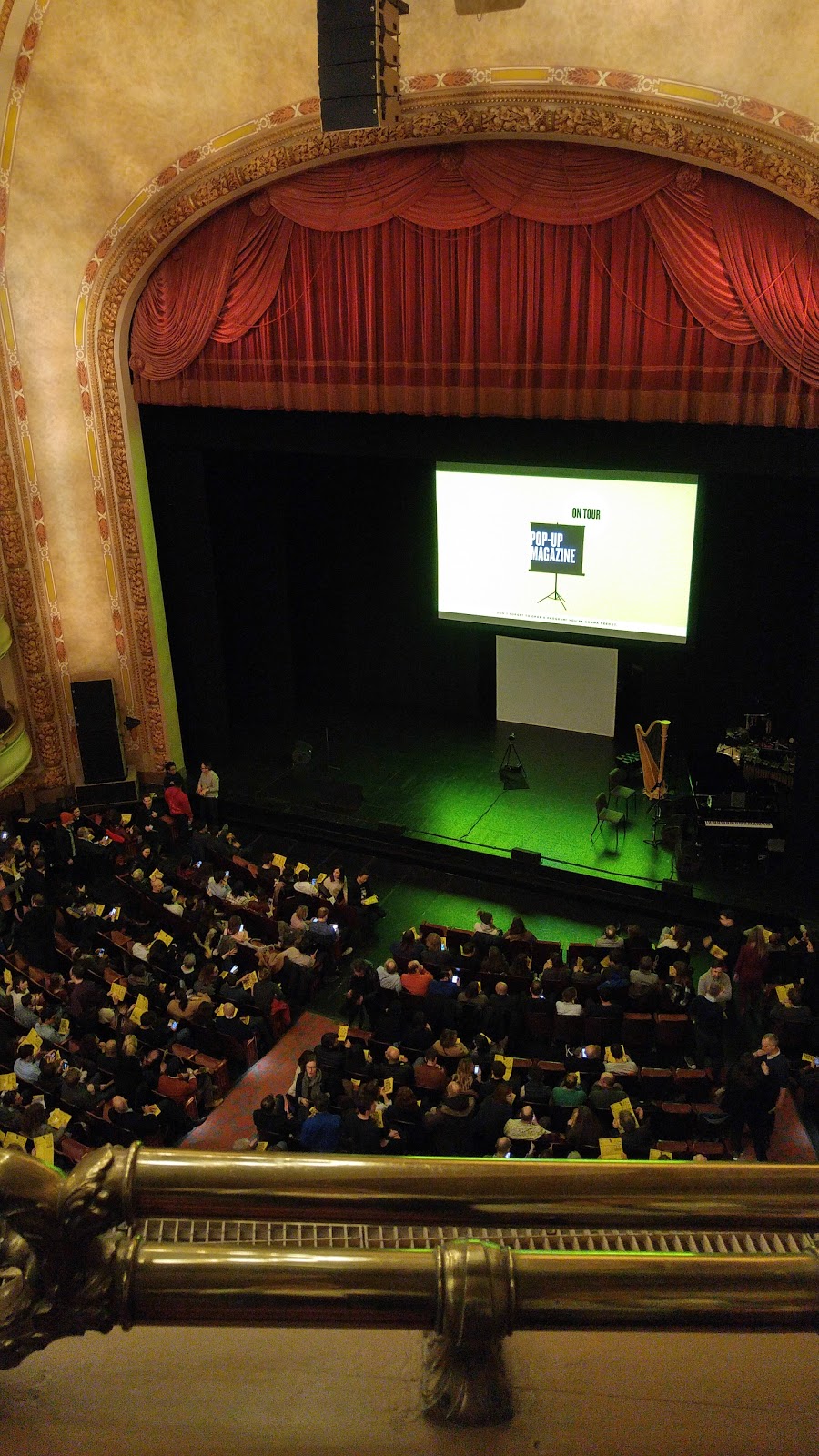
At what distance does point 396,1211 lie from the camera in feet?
5.01

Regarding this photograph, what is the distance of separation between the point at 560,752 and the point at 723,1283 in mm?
14122

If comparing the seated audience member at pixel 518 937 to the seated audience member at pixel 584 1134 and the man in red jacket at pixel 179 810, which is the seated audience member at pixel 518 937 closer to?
the seated audience member at pixel 584 1134

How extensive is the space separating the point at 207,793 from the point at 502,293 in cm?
719

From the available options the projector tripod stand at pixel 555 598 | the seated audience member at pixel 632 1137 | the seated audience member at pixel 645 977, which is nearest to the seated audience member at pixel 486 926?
the seated audience member at pixel 645 977

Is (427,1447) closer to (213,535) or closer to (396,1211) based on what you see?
(396,1211)

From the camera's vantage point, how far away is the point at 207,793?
14.7 metres

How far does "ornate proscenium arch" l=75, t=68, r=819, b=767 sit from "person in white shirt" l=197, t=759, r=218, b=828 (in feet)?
3.38

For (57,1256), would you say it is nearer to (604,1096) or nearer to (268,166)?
(604,1096)

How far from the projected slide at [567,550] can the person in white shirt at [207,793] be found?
381 centimetres

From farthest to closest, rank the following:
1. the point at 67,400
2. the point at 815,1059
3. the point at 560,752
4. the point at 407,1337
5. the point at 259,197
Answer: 1. the point at 560,752
2. the point at 67,400
3. the point at 259,197
4. the point at 815,1059
5. the point at 407,1337

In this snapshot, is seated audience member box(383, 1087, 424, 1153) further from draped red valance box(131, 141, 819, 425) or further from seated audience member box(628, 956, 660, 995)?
draped red valance box(131, 141, 819, 425)

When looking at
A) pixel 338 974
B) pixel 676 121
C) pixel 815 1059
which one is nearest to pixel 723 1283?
pixel 815 1059

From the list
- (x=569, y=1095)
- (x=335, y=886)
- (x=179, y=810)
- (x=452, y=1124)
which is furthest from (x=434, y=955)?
(x=179, y=810)

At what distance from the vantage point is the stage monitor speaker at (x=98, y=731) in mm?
14930
